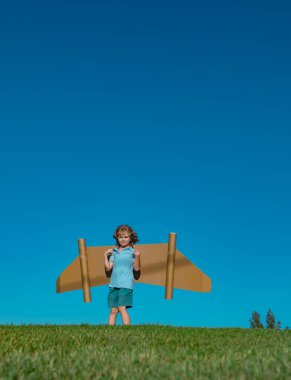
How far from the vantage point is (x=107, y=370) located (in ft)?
14.9

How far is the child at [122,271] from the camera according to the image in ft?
38.5

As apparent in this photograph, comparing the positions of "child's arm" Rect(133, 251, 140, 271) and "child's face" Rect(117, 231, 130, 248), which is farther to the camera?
"child's face" Rect(117, 231, 130, 248)

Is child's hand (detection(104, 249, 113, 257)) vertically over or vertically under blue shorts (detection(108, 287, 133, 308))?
over

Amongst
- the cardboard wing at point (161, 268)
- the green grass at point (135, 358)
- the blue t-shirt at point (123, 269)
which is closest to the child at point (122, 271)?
the blue t-shirt at point (123, 269)

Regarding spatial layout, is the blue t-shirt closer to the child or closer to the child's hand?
the child

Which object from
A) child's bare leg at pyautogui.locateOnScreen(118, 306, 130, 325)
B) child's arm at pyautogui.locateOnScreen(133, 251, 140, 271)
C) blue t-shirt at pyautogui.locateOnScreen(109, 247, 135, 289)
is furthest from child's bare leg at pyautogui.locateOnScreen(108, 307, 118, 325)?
child's arm at pyautogui.locateOnScreen(133, 251, 140, 271)

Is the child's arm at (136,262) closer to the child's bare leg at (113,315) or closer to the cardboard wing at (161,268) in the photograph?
the child's bare leg at (113,315)

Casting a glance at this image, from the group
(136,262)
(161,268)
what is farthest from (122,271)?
(161,268)

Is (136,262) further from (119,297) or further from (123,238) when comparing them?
(119,297)

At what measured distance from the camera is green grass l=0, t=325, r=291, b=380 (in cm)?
436

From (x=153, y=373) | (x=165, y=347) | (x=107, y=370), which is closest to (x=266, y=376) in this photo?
(x=153, y=373)

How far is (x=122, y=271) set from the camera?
1191 centimetres

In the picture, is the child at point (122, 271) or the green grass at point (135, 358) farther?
the child at point (122, 271)

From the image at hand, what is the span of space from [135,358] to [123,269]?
6.74 metres
